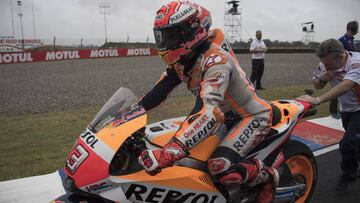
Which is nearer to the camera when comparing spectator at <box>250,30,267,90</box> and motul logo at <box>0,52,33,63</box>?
spectator at <box>250,30,267,90</box>

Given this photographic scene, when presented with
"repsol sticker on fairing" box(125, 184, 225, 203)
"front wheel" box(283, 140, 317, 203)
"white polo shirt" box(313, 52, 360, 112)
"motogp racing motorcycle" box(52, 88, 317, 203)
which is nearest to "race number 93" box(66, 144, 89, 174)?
"motogp racing motorcycle" box(52, 88, 317, 203)

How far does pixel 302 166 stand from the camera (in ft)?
14.0

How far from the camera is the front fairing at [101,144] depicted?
262 centimetres

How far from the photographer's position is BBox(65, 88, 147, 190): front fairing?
2.62 metres

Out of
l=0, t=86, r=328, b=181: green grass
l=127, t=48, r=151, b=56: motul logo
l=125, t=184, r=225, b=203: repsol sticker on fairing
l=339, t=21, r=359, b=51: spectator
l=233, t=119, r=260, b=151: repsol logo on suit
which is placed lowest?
l=127, t=48, r=151, b=56: motul logo

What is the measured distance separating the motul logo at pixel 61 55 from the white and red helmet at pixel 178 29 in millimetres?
31372

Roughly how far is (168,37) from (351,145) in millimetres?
3018

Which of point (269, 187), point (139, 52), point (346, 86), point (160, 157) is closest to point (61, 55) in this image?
point (139, 52)

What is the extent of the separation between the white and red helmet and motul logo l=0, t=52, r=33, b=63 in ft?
95.9

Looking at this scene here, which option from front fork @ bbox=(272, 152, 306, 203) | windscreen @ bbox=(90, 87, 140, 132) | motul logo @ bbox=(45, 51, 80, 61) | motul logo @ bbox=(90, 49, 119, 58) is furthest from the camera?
motul logo @ bbox=(90, 49, 119, 58)

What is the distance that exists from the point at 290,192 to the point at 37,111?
7.52 metres

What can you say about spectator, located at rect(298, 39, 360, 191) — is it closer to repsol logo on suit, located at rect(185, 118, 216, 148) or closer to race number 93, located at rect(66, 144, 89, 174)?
repsol logo on suit, located at rect(185, 118, 216, 148)

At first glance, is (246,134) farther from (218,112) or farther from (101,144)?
(101,144)

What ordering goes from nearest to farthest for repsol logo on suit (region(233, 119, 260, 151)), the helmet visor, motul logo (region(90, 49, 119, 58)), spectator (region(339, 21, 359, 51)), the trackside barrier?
the helmet visor < repsol logo on suit (region(233, 119, 260, 151)) < spectator (region(339, 21, 359, 51)) < the trackside barrier < motul logo (region(90, 49, 119, 58))
